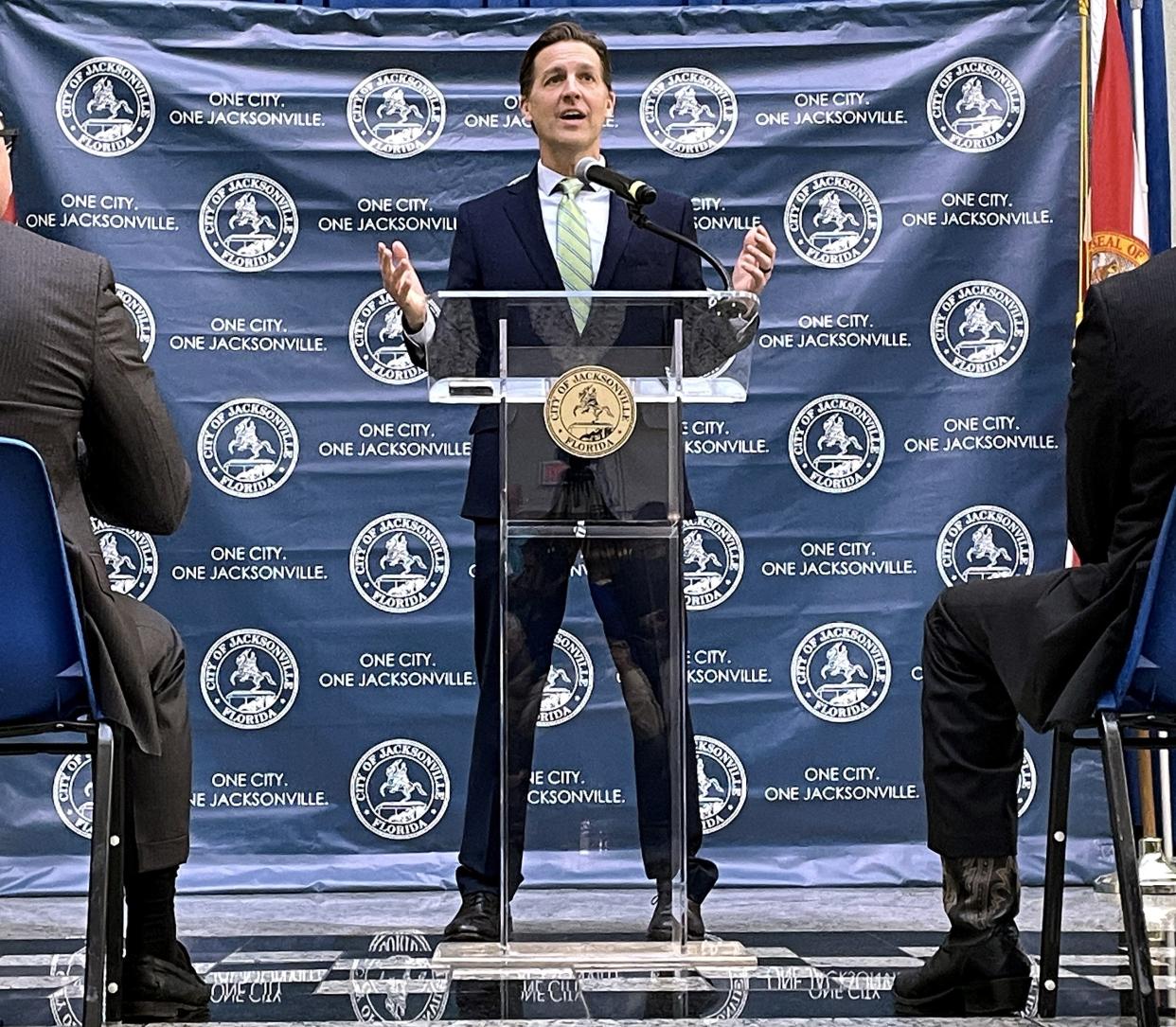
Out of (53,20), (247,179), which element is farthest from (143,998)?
(53,20)

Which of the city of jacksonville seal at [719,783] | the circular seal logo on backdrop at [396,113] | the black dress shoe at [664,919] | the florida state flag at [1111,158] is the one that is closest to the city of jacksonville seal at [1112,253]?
the florida state flag at [1111,158]

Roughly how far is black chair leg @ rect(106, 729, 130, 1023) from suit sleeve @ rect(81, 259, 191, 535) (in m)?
0.40

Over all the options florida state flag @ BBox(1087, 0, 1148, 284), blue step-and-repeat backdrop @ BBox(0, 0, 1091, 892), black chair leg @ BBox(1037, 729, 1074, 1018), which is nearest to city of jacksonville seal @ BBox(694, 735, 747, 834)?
blue step-and-repeat backdrop @ BBox(0, 0, 1091, 892)

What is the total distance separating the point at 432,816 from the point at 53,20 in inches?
105

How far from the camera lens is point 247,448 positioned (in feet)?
16.0

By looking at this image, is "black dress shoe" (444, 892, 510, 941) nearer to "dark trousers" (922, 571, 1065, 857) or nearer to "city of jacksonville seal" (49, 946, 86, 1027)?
"city of jacksonville seal" (49, 946, 86, 1027)

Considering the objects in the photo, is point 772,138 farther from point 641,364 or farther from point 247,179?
point 641,364

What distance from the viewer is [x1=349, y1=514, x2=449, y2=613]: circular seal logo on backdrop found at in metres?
4.89

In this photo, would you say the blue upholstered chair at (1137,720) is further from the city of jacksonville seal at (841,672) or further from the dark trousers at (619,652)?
the city of jacksonville seal at (841,672)

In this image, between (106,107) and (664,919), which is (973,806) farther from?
(106,107)

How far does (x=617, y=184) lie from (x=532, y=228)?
0.81 m

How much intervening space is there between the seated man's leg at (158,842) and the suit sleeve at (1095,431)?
61.5 inches

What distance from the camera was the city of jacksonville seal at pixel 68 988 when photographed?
2.68m

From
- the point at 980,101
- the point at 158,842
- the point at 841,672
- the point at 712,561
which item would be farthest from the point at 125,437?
the point at 980,101
